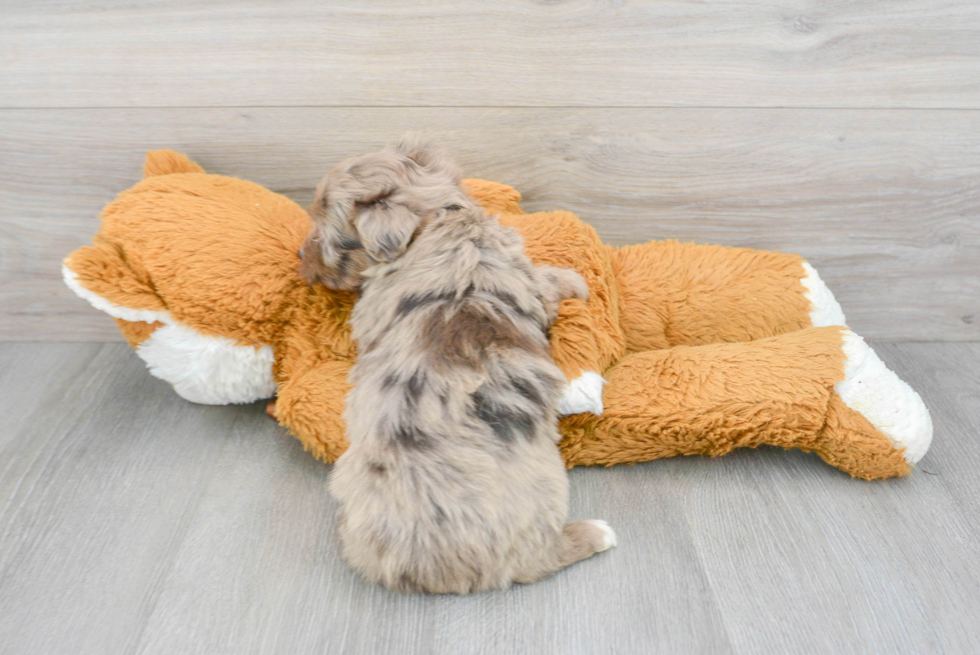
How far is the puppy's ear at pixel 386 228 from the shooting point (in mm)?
1399

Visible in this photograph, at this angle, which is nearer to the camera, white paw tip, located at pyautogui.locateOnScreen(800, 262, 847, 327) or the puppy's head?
the puppy's head

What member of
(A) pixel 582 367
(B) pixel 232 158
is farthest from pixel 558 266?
(B) pixel 232 158

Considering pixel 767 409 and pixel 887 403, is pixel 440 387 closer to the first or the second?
pixel 767 409

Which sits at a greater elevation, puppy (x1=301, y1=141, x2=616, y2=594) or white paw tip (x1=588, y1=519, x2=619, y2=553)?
puppy (x1=301, y1=141, x2=616, y2=594)

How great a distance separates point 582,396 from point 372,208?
0.62m

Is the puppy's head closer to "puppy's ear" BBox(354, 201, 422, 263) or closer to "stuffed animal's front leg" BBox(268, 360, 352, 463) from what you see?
"puppy's ear" BBox(354, 201, 422, 263)

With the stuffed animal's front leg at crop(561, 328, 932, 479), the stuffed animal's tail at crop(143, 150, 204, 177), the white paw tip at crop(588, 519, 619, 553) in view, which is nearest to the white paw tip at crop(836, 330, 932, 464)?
the stuffed animal's front leg at crop(561, 328, 932, 479)

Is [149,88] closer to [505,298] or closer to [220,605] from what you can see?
[505,298]

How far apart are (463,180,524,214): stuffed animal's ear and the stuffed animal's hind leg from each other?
Answer: 34 cm

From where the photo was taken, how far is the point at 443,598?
1.34 metres

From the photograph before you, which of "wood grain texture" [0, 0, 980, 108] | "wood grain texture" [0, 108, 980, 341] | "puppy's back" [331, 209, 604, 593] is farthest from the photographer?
"wood grain texture" [0, 108, 980, 341]

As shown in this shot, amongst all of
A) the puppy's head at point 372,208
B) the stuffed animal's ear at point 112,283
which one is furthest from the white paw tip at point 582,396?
the stuffed animal's ear at point 112,283

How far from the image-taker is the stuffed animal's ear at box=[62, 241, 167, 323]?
153cm

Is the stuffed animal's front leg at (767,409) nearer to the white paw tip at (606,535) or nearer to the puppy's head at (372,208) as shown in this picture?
the white paw tip at (606,535)
